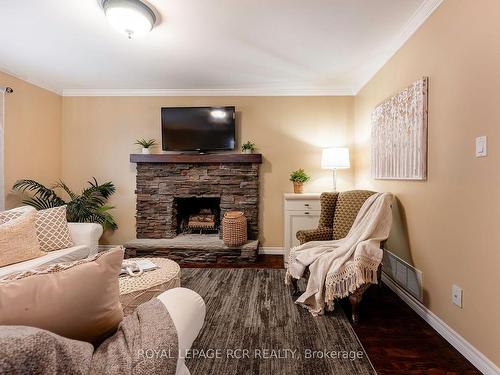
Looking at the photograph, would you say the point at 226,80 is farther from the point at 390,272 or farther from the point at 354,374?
the point at 354,374

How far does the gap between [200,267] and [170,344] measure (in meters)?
2.72

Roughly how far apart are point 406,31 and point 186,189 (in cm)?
310

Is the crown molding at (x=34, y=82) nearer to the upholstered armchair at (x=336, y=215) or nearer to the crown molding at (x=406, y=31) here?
the upholstered armchair at (x=336, y=215)

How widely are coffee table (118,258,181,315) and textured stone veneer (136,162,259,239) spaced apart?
1982mm

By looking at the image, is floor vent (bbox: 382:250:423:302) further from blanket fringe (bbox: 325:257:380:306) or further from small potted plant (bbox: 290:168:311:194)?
small potted plant (bbox: 290:168:311:194)

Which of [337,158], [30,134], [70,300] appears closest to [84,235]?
[30,134]

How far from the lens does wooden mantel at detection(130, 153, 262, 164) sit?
378cm

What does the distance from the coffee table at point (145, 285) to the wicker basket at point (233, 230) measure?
1526mm

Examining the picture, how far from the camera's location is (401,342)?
1844mm

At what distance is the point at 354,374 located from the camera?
1.53m

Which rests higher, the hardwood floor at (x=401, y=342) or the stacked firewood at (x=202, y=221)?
the stacked firewood at (x=202, y=221)

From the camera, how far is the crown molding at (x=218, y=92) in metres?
3.87

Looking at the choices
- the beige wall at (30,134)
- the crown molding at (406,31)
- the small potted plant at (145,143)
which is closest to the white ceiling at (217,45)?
the crown molding at (406,31)

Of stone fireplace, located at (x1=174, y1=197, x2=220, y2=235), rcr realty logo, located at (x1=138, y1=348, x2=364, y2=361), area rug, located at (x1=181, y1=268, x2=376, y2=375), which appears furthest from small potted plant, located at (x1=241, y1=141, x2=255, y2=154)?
rcr realty logo, located at (x1=138, y1=348, x2=364, y2=361)
